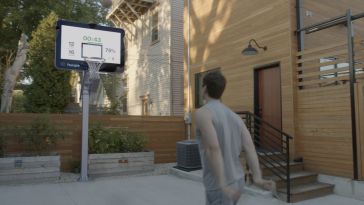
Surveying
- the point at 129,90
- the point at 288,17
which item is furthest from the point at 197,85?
the point at 129,90

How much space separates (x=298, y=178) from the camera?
21.3 feet

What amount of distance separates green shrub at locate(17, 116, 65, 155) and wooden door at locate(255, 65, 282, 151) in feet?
15.5

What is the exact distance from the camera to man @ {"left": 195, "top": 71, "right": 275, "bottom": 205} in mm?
2291

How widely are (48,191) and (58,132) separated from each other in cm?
171

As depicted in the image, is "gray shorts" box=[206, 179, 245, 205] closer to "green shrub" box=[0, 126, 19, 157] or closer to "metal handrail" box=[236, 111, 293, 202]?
"metal handrail" box=[236, 111, 293, 202]

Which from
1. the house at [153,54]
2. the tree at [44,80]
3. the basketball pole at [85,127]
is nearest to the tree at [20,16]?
the house at [153,54]

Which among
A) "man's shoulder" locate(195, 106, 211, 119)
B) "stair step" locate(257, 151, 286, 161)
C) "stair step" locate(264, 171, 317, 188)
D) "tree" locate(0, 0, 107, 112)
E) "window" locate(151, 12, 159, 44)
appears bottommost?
"stair step" locate(264, 171, 317, 188)

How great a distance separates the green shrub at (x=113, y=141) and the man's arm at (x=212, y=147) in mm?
6363

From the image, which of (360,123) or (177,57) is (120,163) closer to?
(360,123)

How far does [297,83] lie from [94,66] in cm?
460

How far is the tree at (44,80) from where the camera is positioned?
1059 cm

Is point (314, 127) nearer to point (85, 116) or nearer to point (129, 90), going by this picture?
point (85, 116)

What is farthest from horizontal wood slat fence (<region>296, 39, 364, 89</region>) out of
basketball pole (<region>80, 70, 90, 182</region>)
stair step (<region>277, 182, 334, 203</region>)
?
basketball pole (<region>80, 70, 90, 182</region>)

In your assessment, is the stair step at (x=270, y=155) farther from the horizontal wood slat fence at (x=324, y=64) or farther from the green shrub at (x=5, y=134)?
the green shrub at (x=5, y=134)
